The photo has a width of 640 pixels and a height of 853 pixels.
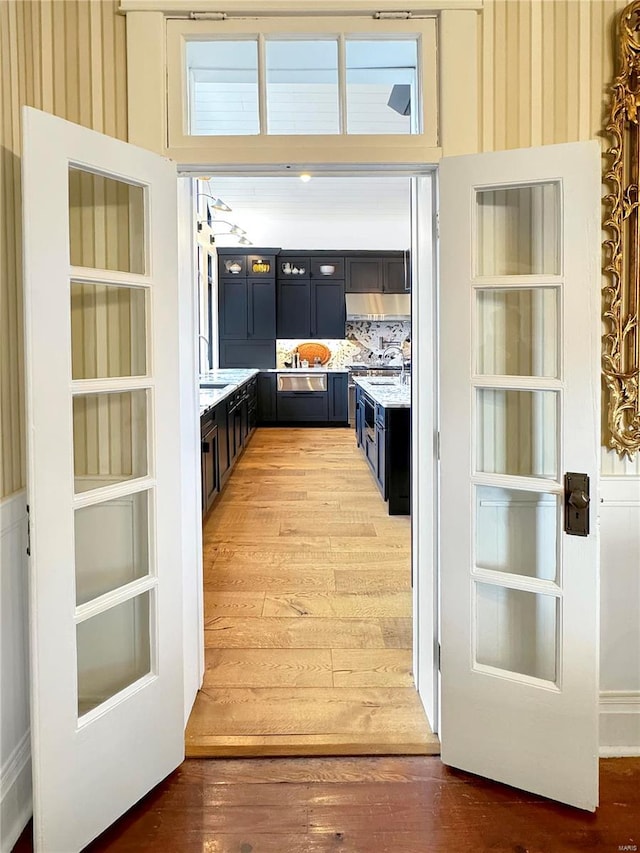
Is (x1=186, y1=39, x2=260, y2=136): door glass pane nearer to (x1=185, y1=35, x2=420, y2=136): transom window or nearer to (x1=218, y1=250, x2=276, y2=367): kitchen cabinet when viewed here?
(x1=185, y1=35, x2=420, y2=136): transom window

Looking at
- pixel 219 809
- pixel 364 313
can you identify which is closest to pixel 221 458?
pixel 219 809

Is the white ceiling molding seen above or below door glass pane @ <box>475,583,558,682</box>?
above

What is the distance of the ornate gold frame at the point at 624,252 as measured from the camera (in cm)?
191

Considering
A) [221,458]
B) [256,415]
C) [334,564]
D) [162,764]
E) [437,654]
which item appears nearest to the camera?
[162,764]

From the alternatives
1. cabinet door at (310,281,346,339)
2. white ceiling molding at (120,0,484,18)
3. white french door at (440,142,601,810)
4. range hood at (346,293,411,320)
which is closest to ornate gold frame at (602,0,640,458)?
white french door at (440,142,601,810)

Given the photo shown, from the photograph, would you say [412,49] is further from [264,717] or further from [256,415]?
[256,415]

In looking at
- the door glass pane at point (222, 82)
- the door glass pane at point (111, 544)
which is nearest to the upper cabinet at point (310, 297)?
the door glass pane at point (222, 82)

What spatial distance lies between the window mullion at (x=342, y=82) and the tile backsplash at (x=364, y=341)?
822 centimetres

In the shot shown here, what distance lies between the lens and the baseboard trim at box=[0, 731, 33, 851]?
1676 millimetres

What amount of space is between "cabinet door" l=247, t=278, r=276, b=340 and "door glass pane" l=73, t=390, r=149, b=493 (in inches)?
312

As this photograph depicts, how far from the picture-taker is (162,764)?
1899 millimetres

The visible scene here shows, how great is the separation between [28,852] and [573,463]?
1947 mm

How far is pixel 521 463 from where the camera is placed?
1932 mm

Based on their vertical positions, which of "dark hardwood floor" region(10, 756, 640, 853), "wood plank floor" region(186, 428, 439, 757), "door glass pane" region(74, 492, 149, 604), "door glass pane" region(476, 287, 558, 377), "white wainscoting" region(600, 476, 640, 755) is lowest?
"dark hardwood floor" region(10, 756, 640, 853)
